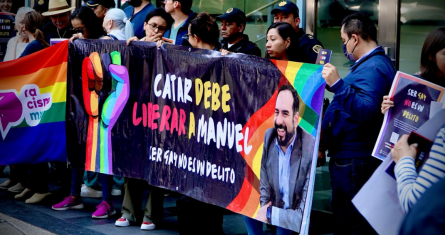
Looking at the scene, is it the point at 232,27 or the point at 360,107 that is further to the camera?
the point at 232,27

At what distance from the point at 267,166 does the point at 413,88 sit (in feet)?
4.14

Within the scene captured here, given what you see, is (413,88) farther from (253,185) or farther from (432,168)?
(253,185)

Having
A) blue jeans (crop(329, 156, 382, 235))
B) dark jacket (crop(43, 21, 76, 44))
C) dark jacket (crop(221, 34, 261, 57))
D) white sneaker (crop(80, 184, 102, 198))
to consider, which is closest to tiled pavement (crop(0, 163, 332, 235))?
white sneaker (crop(80, 184, 102, 198))

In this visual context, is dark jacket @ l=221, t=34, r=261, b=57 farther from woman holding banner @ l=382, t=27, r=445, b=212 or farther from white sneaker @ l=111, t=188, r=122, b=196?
white sneaker @ l=111, t=188, r=122, b=196

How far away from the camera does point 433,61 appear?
336 centimetres

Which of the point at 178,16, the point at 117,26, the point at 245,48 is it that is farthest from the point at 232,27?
the point at 117,26

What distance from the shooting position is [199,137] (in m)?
4.70

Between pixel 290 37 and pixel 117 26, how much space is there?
246 cm

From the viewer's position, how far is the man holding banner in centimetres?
384

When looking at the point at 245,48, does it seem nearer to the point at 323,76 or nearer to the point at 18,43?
the point at 323,76

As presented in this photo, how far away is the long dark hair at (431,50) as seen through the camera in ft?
10.8

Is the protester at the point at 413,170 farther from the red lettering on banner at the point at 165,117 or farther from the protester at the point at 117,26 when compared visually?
the protester at the point at 117,26

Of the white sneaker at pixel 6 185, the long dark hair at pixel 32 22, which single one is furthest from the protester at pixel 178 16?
the white sneaker at pixel 6 185

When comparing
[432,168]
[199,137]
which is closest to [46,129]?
[199,137]
